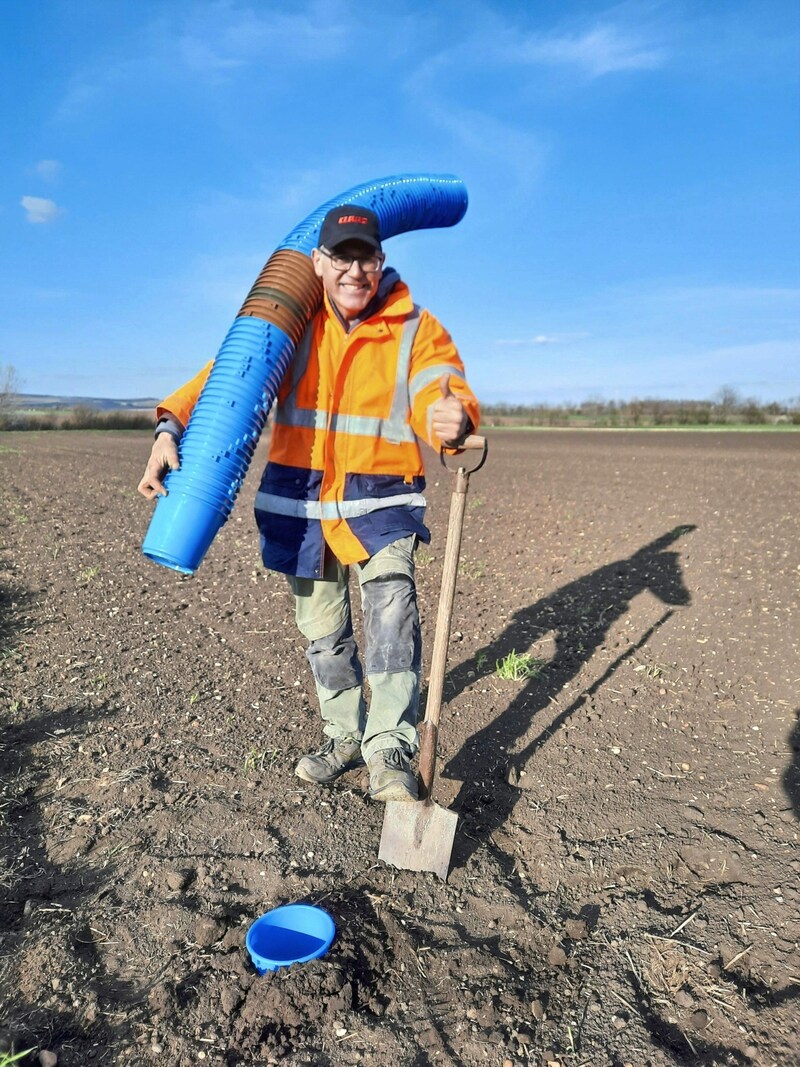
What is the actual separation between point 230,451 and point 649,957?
2.36 m

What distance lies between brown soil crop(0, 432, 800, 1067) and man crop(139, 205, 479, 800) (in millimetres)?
593

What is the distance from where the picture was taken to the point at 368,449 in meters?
3.36

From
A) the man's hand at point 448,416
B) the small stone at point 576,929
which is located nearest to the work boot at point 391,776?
the small stone at point 576,929

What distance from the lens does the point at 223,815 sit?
3.44 m

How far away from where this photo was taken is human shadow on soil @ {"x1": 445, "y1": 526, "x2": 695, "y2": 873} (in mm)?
3691

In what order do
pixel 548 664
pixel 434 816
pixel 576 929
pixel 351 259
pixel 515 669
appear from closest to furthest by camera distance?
pixel 576 929 → pixel 434 816 → pixel 351 259 → pixel 515 669 → pixel 548 664

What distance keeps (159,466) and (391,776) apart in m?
1.56

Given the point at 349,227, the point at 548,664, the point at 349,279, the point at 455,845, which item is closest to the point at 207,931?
the point at 455,845

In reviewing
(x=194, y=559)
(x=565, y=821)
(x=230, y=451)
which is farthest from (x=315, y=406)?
(x=565, y=821)

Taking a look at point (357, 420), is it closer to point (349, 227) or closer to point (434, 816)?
point (349, 227)

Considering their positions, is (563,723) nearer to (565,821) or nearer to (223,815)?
(565,821)

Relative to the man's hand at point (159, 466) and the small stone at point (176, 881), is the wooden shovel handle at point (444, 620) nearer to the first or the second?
the small stone at point (176, 881)

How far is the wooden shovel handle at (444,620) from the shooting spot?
10.0 feet

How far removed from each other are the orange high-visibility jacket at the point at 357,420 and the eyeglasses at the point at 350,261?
147 mm
